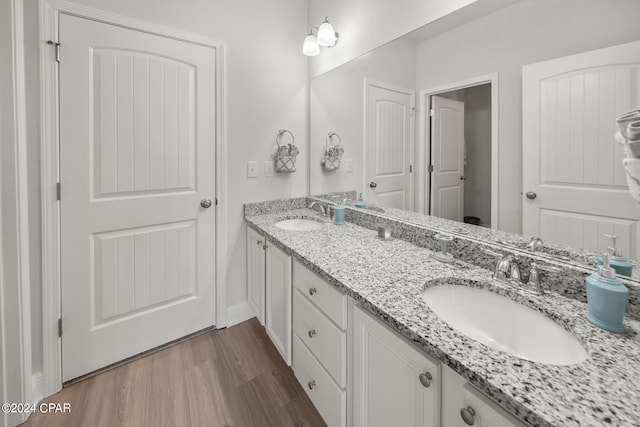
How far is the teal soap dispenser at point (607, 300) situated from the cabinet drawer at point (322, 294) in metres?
0.67

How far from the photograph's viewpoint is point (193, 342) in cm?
191

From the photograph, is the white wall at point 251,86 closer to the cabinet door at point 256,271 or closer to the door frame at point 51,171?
the cabinet door at point 256,271

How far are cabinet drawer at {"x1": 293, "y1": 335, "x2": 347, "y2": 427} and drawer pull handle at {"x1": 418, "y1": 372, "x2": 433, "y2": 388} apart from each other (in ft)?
1.43

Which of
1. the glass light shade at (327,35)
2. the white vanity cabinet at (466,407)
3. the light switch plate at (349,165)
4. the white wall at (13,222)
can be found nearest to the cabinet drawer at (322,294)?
the white vanity cabinet at (466,407)

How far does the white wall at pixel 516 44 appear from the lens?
79cm

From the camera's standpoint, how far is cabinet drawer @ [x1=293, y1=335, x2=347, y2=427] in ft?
3.40

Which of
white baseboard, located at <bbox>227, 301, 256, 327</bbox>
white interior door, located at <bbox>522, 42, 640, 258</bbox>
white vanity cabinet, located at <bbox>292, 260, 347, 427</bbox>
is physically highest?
white interior door, located at <bbox>522, 42, 640, 258</bbox>

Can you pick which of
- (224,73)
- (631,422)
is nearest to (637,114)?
(631,422)

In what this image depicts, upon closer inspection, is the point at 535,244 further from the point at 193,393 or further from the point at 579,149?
the point at 193,393

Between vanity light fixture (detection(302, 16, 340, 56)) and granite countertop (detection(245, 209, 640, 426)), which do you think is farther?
vanity light fixture (detection(302, 16, 340, 56))

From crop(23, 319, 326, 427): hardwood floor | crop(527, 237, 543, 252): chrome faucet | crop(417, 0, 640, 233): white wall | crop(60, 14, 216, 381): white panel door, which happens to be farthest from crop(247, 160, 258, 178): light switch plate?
crop(527, 237, 543, 252): chrome faucet

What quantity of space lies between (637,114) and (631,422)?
703 mm

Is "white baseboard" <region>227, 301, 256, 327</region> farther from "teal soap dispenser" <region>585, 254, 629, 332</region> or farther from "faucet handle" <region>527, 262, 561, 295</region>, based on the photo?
"teal soap dispenser" <region>585, 254, 629, 332</region>

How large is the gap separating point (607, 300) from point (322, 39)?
203cm
